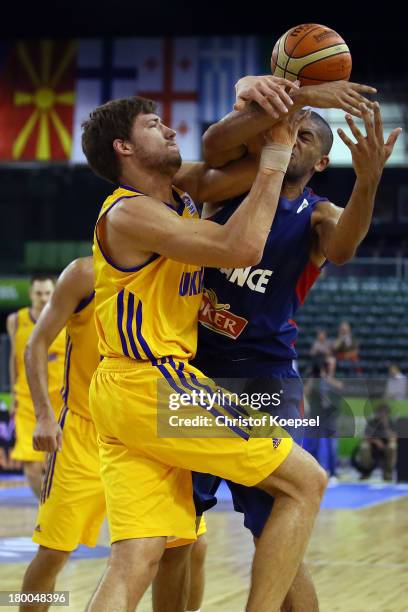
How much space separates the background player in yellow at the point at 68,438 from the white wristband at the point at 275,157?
1436 millimetres

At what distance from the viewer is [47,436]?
14.9ft


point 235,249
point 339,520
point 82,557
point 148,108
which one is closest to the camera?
point 235,249

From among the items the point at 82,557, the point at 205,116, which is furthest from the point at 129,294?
the point at 205,116

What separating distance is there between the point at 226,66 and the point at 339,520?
1306cm

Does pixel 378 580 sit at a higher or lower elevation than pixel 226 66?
lower

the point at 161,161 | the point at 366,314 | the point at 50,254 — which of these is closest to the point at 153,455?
the point at 161,161

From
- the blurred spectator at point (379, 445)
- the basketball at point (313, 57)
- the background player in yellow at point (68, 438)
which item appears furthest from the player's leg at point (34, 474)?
the blurred spectator at point (379, 445)

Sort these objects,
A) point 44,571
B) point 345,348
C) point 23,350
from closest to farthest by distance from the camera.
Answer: point 44,571 → point 23,350 → point 345,348

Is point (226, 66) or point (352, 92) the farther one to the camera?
point (226, 66)

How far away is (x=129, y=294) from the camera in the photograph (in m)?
3.57

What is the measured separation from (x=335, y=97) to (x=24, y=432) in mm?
5506

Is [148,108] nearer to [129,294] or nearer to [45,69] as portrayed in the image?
[129,294]

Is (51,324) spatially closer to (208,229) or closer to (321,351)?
(208,229)

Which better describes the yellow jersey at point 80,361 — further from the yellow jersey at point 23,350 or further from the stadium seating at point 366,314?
the stadium seating at point 366,314
